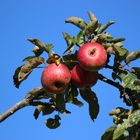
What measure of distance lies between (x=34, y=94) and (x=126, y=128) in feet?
2.59

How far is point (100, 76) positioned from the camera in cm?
430

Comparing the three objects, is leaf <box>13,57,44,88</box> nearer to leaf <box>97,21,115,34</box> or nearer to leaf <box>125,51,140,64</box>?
leaf <box>97,21,115,34</box>

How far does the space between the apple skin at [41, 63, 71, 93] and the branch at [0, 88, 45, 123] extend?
116mm

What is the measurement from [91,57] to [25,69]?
1.76 ft

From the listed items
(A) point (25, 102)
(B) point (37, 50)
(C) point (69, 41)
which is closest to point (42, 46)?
(B) point (37, 50)

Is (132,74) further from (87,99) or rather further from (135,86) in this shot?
(87,99)

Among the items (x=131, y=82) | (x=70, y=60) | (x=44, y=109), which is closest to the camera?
(x=131, y=82)

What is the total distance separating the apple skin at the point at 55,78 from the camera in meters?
4.26

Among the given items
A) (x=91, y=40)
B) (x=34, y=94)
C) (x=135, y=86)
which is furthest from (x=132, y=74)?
(x=34, y=94)

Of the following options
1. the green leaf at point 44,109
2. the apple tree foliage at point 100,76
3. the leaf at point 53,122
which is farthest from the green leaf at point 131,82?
the leaf at point 53,122

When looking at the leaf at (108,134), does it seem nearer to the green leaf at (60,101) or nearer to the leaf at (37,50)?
the green leaf at (60,101)

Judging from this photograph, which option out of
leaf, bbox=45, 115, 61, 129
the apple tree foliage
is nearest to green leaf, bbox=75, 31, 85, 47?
the apple tree foliage

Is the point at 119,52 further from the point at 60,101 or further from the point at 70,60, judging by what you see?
the point at 60,101

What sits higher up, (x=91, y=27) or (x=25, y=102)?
(x=91, y=27)
